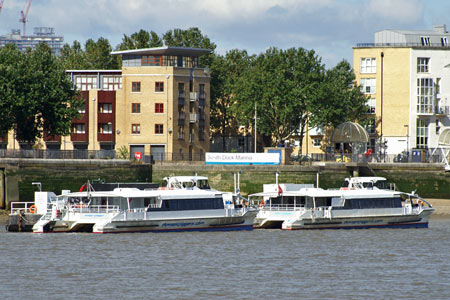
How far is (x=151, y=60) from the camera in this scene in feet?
390

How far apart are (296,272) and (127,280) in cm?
949

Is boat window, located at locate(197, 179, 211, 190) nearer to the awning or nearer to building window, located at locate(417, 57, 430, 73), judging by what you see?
the awning

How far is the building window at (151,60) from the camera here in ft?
389

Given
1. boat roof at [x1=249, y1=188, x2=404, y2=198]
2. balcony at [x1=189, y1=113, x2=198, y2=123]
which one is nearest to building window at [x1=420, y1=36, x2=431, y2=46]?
balcony at [x1=189, y1=113, x2=198, y2=123]

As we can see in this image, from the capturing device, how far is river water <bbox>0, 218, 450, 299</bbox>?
146 feet

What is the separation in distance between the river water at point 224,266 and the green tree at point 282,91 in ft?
174

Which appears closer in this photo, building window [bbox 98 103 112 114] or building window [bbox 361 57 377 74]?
building window [bbox 98 103 112 114]

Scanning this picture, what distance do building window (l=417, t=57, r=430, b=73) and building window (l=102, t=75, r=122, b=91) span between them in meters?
41.1

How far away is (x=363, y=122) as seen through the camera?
125062 mm

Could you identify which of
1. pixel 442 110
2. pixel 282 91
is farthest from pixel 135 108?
pixel 442 110

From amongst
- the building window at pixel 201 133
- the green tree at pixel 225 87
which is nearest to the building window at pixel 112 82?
Result: the building window at pixel 201 133

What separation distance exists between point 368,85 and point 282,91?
43.4ft

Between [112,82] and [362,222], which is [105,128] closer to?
[112,82]

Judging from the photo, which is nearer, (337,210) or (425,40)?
(337,210)
